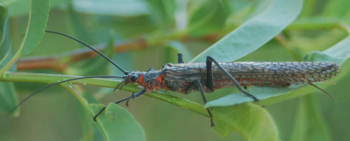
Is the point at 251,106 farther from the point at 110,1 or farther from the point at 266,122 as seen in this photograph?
the point at 110,1

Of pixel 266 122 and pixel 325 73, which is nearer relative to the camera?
pixel 266 122

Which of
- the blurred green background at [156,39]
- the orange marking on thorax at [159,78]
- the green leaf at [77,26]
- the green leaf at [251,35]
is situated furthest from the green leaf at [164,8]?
the green leaf at [251,35]

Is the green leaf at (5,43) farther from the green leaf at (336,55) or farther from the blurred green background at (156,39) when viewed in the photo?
the green leaf at (336,55)

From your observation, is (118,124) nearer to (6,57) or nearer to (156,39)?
(6,57)

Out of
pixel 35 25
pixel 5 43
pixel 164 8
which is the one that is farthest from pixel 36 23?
pixel 164 8

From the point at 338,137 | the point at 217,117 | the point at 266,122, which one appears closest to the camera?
the point at 266,122

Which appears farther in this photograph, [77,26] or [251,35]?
[77,26]

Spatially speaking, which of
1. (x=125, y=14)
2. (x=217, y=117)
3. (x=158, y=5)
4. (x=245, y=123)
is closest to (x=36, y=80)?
(x=217, y=117)

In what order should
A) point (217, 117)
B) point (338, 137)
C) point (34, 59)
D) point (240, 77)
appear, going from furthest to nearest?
point (338, 137)
point (34, 59)
point (240, 77)
point (217, 117)
